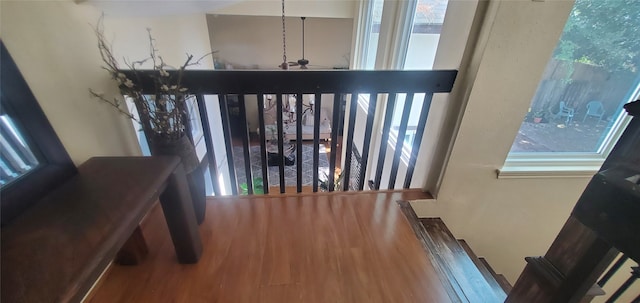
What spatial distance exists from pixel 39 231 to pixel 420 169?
191cm

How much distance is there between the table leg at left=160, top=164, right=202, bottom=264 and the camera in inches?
40.1

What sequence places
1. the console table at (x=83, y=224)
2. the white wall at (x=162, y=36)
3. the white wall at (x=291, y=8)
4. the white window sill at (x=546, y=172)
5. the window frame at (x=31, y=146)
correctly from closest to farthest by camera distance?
the console table at (x=83, y=224)
the window frame at (x=31, y=146)
the white wall at (x=162, y=36)
the white window sill at (x=546, y=172)
the white wall at (x=291, y=8)

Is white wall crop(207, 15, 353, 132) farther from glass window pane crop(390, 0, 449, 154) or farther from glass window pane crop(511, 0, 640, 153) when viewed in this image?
glass window pane crop(511, 0, 640, 153)

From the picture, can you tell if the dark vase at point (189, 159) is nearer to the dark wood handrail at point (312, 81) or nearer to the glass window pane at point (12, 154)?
the dark wood handrail at point (312, 81)

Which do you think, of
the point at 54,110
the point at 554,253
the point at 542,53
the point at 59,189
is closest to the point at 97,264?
the point at 59,189

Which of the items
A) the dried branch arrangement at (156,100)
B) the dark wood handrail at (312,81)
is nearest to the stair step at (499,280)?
the dark wood handrail at (312,81)

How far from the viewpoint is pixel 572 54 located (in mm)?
1407

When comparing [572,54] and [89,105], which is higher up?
[572,54]

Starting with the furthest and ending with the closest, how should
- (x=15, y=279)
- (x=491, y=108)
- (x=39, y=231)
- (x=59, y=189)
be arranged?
(x=491, y=108) → (x=59, y=189) → (x=39, y=231) → (x=15, y=279)

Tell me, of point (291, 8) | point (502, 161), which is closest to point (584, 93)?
point (502, 161)

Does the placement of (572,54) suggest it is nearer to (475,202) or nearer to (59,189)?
(475,202)

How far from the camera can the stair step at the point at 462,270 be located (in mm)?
1214

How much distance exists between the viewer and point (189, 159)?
125cm

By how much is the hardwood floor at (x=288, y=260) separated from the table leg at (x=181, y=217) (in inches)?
3.6
